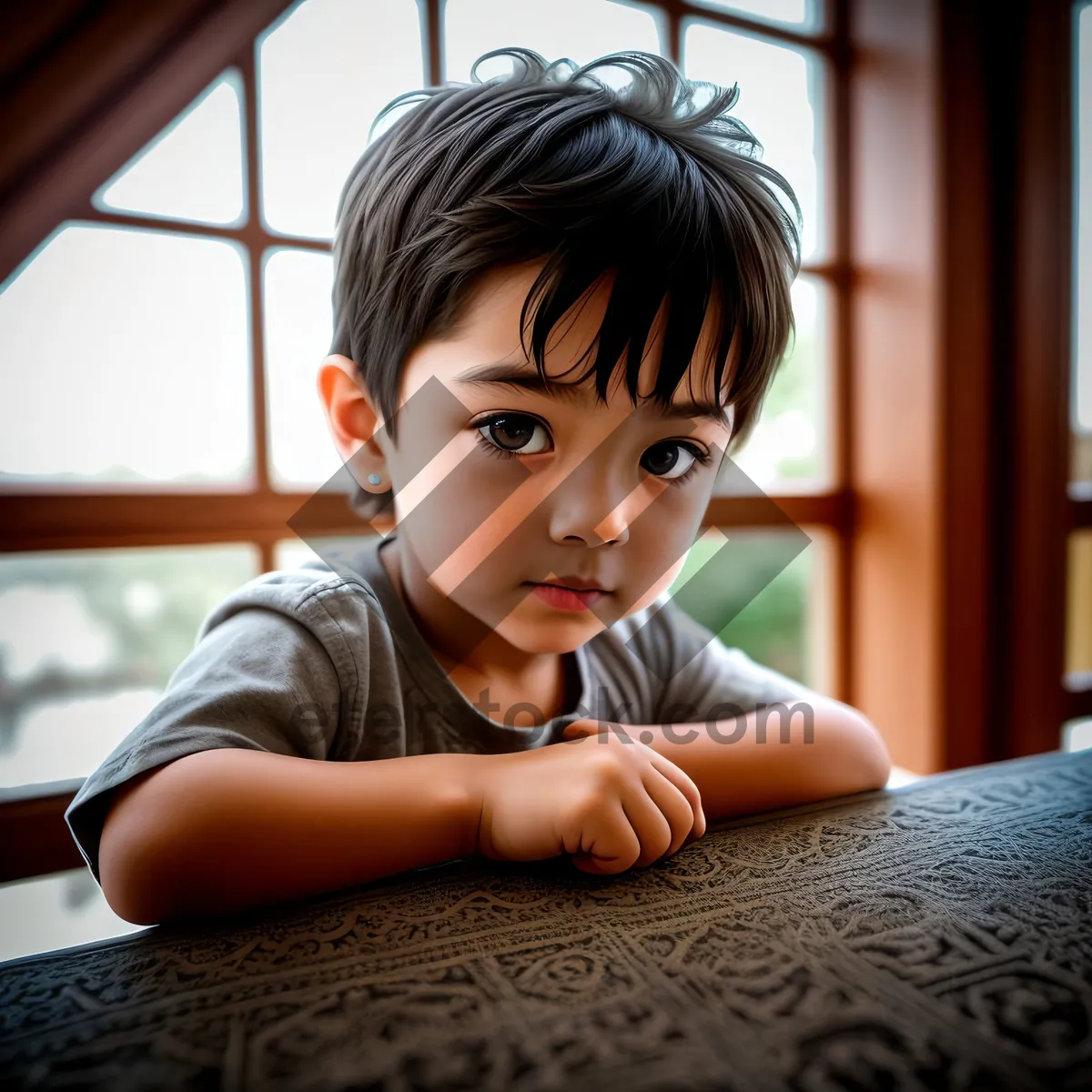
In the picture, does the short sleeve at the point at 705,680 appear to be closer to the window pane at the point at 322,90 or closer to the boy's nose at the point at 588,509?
the boy's nose at the point at 588,509

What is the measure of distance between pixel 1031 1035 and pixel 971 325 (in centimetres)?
125

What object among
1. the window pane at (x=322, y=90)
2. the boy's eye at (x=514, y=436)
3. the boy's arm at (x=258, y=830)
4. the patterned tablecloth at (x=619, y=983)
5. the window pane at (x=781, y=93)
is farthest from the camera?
the window pane at (x=781, y=93)

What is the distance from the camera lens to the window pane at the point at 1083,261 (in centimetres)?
136

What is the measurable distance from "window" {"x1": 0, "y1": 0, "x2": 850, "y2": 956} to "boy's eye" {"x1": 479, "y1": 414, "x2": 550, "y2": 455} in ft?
1.61

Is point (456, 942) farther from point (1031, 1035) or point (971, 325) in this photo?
point (971, 325)

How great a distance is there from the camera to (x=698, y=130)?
2.06 feet

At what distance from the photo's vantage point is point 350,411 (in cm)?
66

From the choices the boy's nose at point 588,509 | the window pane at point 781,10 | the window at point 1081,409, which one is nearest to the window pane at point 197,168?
the boy's nose at point 588,509

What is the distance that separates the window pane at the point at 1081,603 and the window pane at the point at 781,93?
2.58ft

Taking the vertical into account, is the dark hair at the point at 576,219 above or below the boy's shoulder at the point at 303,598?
above

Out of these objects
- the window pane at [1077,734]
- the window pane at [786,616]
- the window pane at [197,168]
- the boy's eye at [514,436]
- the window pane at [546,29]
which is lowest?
the window pane at [1077,734]

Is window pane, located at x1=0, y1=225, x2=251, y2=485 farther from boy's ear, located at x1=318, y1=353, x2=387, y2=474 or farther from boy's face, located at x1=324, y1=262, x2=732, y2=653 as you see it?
boy's face, located at x1=324, y1=262, x2=732, y2=653

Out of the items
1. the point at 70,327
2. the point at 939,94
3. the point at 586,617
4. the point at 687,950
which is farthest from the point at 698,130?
the point at 939,94

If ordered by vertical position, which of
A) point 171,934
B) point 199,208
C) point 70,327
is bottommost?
point 171,934
